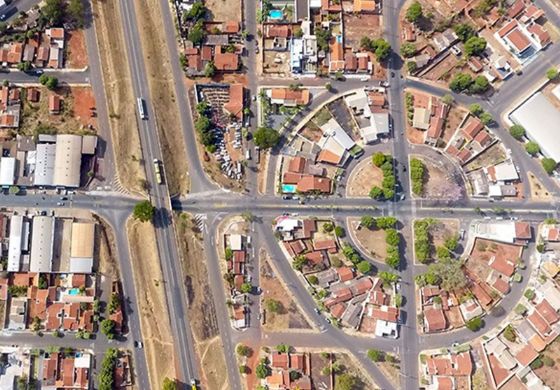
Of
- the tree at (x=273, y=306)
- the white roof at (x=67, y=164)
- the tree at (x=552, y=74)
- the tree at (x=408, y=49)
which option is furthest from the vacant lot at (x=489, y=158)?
the white roof at (x=67, y=164)

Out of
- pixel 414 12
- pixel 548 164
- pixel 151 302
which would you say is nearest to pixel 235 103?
pixel 414 12

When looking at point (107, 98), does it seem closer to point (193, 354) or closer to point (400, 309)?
point (193, 354)

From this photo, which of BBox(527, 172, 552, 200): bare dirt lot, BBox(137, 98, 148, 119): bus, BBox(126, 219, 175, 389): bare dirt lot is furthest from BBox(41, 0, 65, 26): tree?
BBox(527, 172, 552, 200): bare dirt lot

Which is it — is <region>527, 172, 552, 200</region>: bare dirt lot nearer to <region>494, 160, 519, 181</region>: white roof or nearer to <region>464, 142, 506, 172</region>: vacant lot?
<region>494, 160, 519, 181</region>: white roof

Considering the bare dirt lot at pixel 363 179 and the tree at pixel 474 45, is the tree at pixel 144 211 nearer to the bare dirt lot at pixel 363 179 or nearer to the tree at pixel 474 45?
the bare dirt lot at pixel 363 179

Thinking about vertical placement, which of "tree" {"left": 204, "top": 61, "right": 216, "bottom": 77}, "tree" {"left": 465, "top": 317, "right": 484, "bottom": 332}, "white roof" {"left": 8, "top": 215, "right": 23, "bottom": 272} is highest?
"tree" {"left": 204, "top": 61, "right": 216, "bottom": 77}

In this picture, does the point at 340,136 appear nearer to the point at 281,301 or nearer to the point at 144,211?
the point at 281,301
